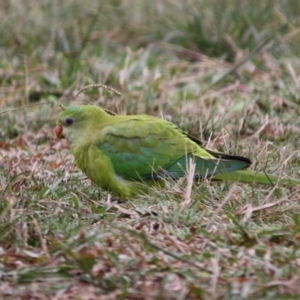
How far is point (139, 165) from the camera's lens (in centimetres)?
526

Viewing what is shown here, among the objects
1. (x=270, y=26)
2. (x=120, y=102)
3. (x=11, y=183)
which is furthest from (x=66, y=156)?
(x=270, y=26)

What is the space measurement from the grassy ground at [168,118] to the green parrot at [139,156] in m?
0.11

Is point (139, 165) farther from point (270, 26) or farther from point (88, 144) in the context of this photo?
point (270, 26)

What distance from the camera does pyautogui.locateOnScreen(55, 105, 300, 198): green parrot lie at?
5.18m

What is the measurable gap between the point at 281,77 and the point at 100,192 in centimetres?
288

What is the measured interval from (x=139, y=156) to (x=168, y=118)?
1427 millimetres

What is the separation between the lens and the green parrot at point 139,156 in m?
5.18

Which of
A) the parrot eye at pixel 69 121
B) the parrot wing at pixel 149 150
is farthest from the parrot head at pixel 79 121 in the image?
the parrot wing at pixel 149 150

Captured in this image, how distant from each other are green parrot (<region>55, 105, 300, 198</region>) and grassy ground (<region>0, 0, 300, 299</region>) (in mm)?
107

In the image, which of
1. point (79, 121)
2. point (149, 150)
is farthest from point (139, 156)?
point (79, 121)

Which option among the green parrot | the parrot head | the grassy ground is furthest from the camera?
the parrot head

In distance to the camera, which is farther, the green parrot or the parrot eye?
the parrot eye

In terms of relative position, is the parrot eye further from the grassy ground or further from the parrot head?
the grassy ground

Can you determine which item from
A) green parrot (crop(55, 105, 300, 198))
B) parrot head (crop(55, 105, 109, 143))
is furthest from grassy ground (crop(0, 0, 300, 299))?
parrot head (crop(55, 105, 109, 143))
